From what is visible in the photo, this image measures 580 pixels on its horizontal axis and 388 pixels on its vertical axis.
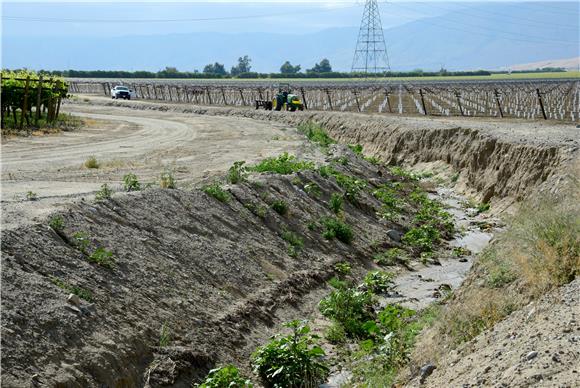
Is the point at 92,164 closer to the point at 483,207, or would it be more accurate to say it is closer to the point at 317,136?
the point at 483,207

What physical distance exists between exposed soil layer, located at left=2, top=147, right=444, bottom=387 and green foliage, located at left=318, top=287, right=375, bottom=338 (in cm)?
72

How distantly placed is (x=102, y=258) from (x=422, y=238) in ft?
36.5

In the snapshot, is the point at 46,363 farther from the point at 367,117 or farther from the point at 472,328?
the point at 367,117

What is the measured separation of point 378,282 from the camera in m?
17.8

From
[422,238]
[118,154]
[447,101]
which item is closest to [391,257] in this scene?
[422,238]

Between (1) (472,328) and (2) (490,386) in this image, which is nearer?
(2) (490,386)

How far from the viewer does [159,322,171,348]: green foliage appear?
12.3 m

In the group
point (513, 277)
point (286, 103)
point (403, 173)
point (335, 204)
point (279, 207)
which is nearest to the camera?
point (513, 277)

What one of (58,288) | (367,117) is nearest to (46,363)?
(58,288)

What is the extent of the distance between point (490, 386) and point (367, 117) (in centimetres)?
3691

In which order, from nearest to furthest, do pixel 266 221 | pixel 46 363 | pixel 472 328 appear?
pixel 46 363 → pixel 472 328 → pixel 266 221

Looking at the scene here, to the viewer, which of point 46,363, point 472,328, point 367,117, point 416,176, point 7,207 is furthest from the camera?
point 367,117

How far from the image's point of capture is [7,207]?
14.2 meters

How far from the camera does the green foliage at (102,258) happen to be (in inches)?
524
